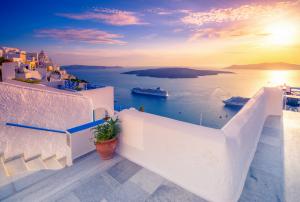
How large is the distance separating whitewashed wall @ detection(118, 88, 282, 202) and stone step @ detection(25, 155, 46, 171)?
2.58 meters

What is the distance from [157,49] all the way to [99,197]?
25542 millimetres

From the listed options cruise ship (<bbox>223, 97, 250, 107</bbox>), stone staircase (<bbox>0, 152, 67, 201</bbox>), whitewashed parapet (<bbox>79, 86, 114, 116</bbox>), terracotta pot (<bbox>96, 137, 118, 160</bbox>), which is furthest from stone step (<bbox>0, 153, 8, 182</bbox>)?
cruise ship (<bbox>223, 97, 250, 107</bbox>)

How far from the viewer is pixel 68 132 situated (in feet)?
8.11

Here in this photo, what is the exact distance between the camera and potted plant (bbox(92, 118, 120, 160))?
239 centimetres

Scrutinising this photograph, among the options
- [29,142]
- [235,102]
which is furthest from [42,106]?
[235,102]

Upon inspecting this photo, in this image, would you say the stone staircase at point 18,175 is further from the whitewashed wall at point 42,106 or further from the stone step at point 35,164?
the whitewashed wall at point 42,106

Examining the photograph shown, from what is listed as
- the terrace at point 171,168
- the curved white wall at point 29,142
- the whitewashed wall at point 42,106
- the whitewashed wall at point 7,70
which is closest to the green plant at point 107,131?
the terrace at point 171,168

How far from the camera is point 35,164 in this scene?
374 cm

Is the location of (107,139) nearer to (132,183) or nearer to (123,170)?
(123,170)

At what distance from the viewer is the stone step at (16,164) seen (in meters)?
3.26

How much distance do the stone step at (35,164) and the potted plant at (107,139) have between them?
7.24 feet

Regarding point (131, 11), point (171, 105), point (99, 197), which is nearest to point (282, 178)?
point (99, 197)

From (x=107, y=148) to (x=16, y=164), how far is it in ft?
9.27

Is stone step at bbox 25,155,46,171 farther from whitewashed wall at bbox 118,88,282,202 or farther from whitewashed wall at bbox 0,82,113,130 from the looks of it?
whitewashed wall at bbox 118,88,282,202
